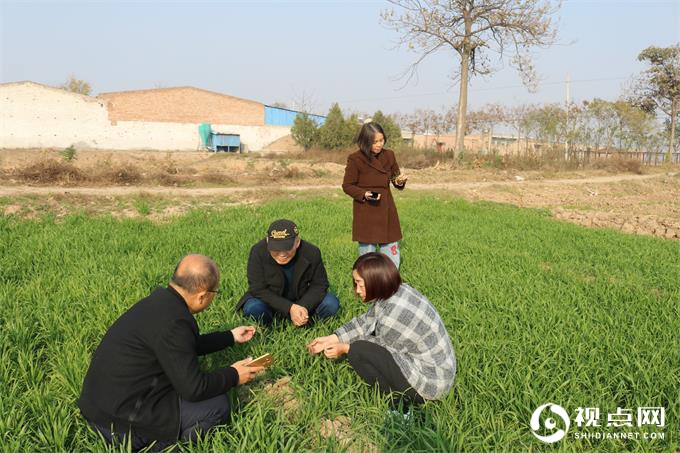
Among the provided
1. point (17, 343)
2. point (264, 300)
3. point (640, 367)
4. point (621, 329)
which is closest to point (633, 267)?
point (621, 329)

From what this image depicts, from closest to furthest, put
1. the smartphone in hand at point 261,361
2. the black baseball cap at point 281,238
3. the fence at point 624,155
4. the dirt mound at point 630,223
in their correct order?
the smartphone in hand at point 261,361
the black baseball cap at point 281,238
the dirt mound at point 630,223
the fence at point 624,155

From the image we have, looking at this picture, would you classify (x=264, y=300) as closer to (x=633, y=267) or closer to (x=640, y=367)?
(x=640, y=367)

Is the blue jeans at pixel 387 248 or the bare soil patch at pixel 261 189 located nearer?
the blue jeans at pixel 387 248

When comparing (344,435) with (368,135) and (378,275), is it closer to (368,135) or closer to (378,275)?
(378,275)

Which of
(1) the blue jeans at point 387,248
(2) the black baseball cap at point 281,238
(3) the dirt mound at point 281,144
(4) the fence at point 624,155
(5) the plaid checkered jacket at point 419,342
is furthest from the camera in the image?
(3) the dirt mound at point 281,144

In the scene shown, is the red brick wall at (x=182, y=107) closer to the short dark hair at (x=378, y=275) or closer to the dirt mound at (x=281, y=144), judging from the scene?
the dirt mound at (x=281, y=144)

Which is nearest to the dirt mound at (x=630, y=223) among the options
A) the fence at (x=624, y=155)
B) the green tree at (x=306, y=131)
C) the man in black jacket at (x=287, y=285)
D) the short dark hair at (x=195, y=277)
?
the man in black jacket at (x=287, y=285)

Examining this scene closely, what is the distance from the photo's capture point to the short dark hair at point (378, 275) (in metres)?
2.46

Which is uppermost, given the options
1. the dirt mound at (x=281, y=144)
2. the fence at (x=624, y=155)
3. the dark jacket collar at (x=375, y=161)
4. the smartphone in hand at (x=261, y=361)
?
the dirt mound at (x=281, y=144)

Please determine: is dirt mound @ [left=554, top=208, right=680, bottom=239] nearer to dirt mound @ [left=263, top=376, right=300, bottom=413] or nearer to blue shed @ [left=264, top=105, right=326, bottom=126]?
dirt mound @ [left=263, top=376, right=300, bottom=413]

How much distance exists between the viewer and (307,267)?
3.63m

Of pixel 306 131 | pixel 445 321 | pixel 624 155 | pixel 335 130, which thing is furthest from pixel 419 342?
pixel 624 155

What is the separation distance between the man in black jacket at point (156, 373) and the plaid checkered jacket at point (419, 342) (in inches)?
36.5

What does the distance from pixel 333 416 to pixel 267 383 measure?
0.59 meters
